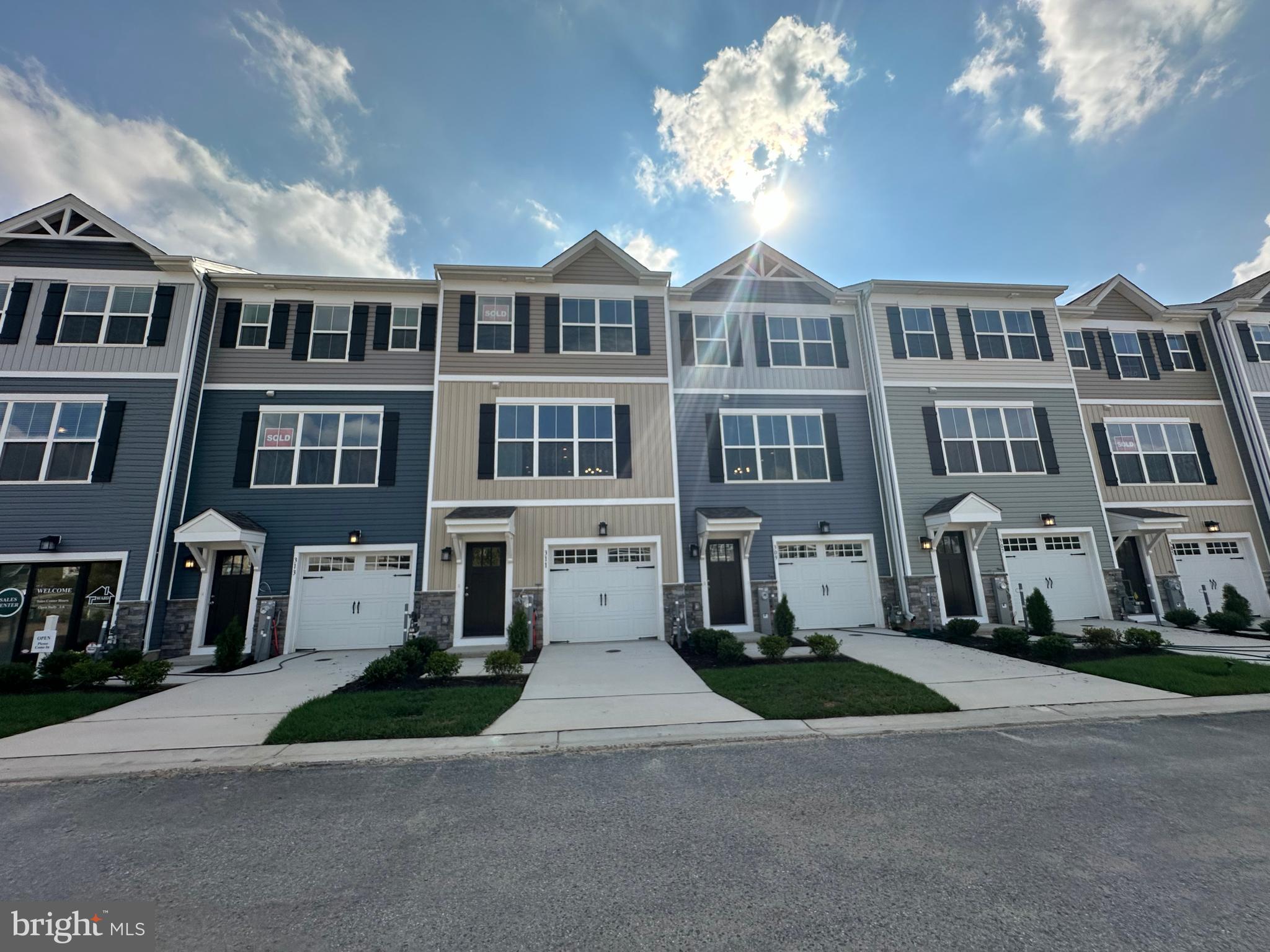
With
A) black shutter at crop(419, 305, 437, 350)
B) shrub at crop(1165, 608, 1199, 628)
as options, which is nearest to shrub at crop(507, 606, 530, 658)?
black shutter at crop(419, 305, 437, 350)

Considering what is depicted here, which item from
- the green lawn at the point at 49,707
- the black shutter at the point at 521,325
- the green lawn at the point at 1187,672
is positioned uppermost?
the black shutter at the point at 521,325

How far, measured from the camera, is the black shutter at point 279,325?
1316cm

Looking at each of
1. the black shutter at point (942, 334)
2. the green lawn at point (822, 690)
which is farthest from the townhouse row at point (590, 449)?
the green lawn at point (822, 690)

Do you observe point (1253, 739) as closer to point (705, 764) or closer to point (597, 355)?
point (705, 764)

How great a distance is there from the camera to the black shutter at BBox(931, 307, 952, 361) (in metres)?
14.9

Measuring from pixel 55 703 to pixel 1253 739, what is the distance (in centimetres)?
1558

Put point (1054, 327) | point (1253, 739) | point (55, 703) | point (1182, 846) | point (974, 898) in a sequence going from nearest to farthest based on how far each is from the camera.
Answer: point (974, 898) < point (1182, 846) < point (1253, 739) < point (55, 703) < point (1054, 327)

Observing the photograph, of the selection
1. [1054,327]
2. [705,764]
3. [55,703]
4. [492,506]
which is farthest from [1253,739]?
[55,703]

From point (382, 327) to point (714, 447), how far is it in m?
9.58

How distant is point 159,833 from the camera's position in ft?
12.8

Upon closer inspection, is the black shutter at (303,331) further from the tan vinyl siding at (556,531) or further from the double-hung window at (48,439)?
the tan vinyl siding at (556,531)

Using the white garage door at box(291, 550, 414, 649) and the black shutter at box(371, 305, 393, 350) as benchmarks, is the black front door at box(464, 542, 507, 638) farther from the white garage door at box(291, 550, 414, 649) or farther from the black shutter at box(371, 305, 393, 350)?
the black shutter at box(371, 305, 393, 350)

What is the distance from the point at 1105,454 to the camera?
15.0 m

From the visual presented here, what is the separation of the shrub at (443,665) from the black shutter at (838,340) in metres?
12.8
